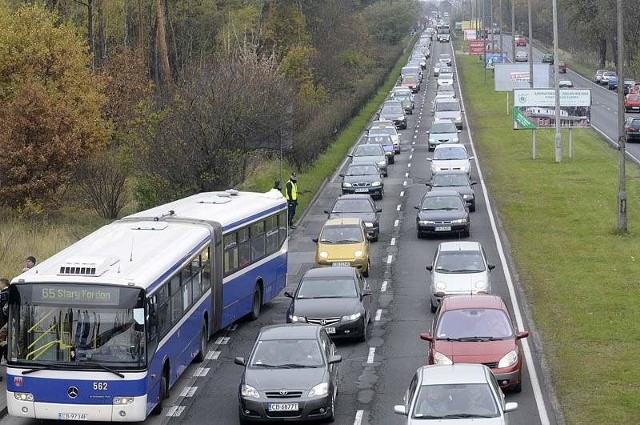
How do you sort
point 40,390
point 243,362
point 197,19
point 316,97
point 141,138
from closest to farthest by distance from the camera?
point 40,390 → point 243,362 → point 141,138 → point 316,97 → point 197,19

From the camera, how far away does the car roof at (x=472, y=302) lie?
20500 mm

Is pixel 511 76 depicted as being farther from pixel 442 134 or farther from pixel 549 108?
pixel 549 108

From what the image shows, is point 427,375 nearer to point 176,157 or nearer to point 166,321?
point 166,321

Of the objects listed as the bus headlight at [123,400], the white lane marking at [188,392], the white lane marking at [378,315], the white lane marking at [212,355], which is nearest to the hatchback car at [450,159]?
the white lane marking at [378,315]

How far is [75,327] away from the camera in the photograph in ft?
57.1

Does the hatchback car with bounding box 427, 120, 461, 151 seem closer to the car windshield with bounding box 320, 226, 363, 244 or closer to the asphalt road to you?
the asphalt road

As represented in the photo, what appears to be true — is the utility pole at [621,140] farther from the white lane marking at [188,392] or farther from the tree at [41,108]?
the white lane marking at [188,392]

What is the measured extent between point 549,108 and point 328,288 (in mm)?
34082

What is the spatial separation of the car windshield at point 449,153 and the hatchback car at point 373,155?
2.70m

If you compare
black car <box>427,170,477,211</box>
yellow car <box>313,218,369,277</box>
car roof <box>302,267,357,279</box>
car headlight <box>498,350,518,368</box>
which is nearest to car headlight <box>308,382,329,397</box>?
car headlight <box>498,350,518,368</box>

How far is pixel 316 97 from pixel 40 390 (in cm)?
5510

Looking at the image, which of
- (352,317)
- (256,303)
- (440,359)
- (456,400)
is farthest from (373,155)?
(456,400)

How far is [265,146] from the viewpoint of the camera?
42.2 metres

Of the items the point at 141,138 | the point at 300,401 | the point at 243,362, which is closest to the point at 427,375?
the point at 300,401
